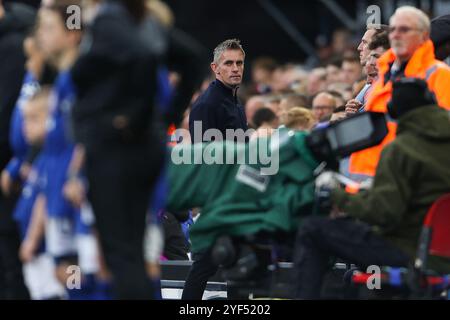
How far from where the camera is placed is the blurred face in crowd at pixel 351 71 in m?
15.6

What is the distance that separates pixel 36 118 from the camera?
8516mm

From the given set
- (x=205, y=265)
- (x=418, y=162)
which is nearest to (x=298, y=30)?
(x=205, y=265)

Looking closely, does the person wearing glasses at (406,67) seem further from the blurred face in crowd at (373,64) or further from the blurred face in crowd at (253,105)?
the blurred face in crowd at (253,105)

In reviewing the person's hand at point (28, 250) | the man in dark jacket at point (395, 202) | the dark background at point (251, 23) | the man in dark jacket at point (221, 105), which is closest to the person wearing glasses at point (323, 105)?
the man in dark jacket at point (221, 105)

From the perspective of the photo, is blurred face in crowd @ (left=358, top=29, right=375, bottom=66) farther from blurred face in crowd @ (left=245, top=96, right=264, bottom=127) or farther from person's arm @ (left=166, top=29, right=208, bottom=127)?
blurred face in crowd @ (left=245, top=96, right=264, bottom=127)

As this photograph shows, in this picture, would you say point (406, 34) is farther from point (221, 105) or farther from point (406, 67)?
point (221, 105)

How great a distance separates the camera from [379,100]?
9633 mm

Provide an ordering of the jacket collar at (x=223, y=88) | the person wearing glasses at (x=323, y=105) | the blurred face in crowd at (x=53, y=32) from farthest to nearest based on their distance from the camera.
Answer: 1. the person wearing glasses at (x=323, y=105)
2. the jacket collar at (x=223, y=88)
3. the blurred face in crowd at (x=53, y=32)

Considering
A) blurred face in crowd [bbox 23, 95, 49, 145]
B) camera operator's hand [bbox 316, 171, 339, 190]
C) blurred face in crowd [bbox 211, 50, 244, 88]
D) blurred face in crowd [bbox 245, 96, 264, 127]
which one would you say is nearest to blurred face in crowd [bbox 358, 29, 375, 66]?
blurred face in crowd [bbox 211, 50, 244, 88]

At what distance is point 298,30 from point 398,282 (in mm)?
16537

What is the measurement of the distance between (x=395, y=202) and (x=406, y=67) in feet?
4.22

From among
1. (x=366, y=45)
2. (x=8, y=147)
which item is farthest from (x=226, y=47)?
(x=8, y=147)

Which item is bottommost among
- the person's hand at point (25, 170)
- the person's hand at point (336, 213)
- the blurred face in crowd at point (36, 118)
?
the person's hand at point (336, 213)

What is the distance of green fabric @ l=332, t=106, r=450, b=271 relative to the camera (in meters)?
8.61
